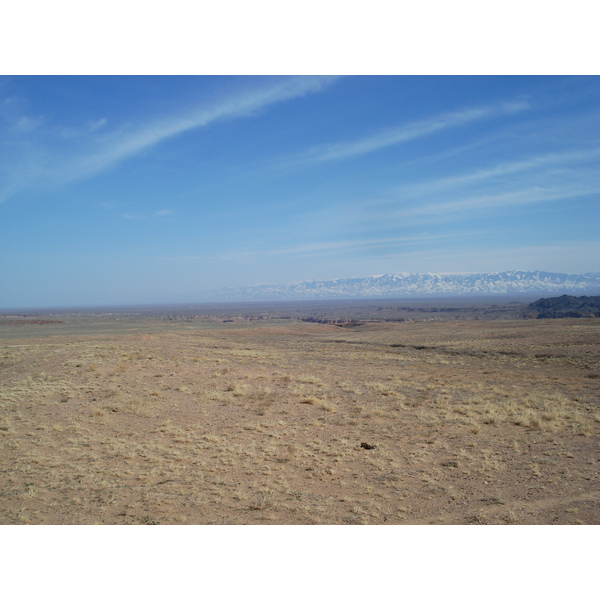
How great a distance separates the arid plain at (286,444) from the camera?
306 inches

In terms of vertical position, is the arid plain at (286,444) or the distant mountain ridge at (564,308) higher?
the distant mountain ridge at (564,308)

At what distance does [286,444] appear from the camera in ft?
38.8

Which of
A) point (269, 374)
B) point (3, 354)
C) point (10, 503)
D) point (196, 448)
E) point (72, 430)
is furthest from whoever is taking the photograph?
point (3, 354)

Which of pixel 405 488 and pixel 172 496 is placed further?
pixel 405 488

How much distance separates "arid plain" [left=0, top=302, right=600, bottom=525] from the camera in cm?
777

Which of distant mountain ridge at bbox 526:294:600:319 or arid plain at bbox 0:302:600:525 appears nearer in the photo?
arid plain at bbox 0:302:600:525

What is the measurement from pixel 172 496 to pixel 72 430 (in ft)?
20.1

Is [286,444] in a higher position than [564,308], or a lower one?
lower

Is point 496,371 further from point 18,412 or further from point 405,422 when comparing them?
point 18,412

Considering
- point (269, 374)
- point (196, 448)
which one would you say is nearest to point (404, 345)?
point (269, 374)

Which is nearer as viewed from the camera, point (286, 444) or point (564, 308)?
point (286, 444)

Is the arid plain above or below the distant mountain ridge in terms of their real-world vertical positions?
below

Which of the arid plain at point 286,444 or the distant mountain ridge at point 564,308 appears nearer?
the arid plain at point 286,444

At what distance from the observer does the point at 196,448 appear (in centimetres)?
1132
